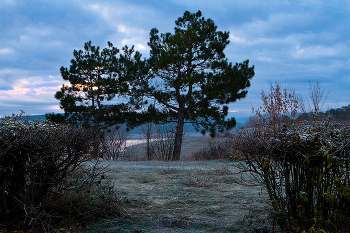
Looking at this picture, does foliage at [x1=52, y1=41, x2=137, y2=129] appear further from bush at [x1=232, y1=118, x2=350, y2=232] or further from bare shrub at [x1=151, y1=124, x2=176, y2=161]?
bush at [x1=232, y1=118, x2=350, y2=232]

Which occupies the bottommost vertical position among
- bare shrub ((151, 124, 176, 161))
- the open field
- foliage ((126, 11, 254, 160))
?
the open field

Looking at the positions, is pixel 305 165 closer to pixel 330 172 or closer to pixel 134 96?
pixel 330 172

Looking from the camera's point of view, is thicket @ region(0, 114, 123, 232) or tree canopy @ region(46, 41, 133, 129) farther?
tree canopy @ region(46, 41, 133, 129)

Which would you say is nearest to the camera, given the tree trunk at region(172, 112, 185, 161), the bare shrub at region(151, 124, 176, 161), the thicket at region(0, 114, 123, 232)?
the thicket at region(0, 114, 123, 232)

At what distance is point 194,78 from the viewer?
49.5ft

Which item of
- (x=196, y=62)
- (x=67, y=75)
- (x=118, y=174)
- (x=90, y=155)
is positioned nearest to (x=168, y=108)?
(x=196, y=62)

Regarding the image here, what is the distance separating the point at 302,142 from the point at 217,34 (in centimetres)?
1494

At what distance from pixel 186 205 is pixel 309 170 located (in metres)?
2.49

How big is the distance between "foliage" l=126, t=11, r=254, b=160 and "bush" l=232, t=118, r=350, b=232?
11.9 metres

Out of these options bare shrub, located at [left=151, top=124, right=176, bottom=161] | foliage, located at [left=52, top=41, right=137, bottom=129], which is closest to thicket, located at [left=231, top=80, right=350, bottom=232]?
bare shrub, located at [left=151, top=124, right=176, bottom=161]

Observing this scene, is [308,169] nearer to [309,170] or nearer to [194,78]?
[309,170]

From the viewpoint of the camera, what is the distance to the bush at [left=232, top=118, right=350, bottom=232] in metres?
2.78

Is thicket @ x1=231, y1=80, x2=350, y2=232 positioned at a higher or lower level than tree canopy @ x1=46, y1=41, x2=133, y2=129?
lower

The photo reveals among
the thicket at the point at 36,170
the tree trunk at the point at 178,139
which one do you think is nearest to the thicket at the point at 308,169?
the thicket at the point at 36,170
